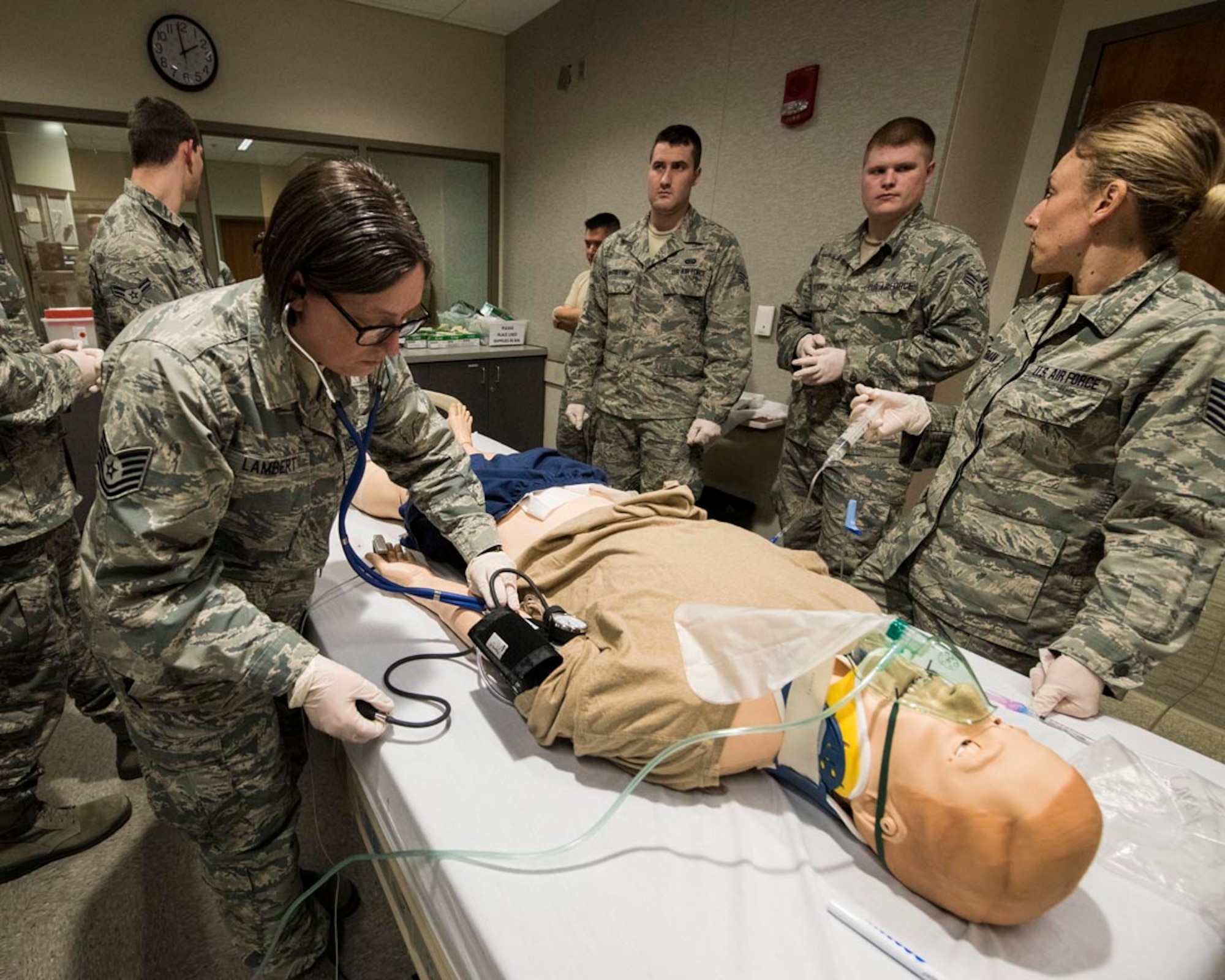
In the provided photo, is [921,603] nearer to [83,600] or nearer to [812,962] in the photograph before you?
[812,962]

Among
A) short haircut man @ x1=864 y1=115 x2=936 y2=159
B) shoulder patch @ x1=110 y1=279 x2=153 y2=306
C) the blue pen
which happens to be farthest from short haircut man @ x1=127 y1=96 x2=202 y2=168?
the blue pen

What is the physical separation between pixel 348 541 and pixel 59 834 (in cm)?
106

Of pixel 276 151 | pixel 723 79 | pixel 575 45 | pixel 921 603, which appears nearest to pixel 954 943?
pixel 921 603

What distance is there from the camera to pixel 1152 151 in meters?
1.00

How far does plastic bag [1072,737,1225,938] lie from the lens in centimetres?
79

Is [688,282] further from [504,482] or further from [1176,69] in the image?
[1176,69]

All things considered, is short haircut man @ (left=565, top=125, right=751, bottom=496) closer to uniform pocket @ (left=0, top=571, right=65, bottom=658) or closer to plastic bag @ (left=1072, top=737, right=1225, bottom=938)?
plastic bag @ (left=1072, top=737, right=1225, bottom=938)

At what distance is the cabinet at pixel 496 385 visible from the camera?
383 centimetres

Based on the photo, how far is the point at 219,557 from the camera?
98 cm

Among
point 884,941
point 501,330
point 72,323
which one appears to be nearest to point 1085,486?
point 884,941

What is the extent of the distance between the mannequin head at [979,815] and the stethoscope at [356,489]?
2.43ft

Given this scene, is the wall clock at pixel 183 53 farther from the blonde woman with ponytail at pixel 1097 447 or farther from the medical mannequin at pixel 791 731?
the blonde woman with ponytail at pixel 1097 447

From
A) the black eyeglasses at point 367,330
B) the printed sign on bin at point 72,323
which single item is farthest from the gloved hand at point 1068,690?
the printed sign on bin at point 72,323

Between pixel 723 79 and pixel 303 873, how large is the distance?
3.21 meters
